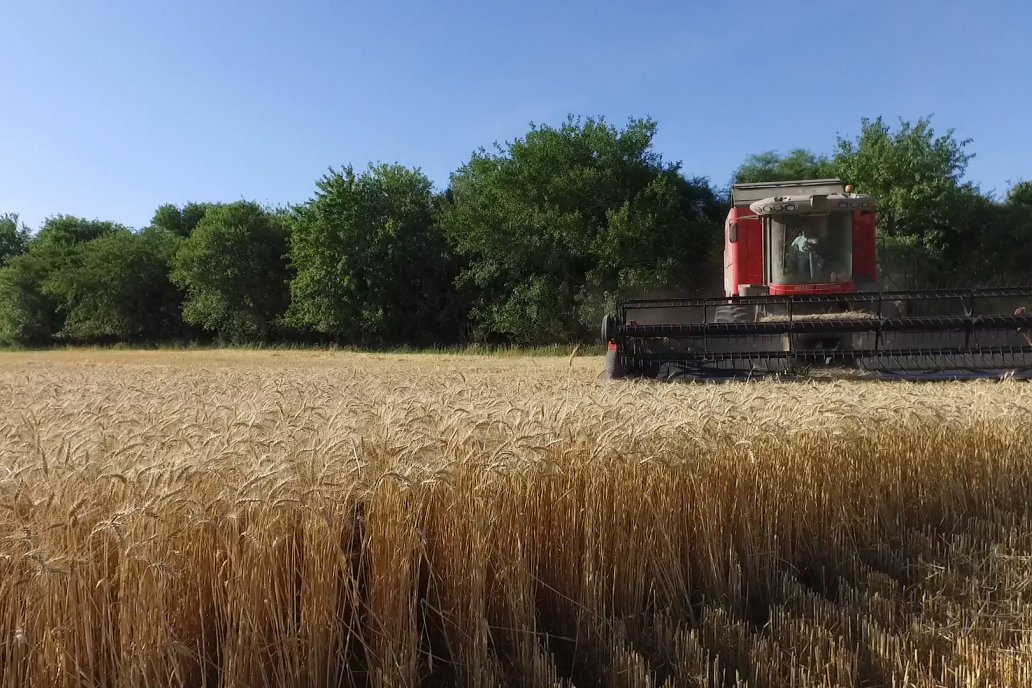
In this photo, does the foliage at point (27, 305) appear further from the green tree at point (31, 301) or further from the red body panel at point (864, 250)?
the red body panel at point (864, 250)

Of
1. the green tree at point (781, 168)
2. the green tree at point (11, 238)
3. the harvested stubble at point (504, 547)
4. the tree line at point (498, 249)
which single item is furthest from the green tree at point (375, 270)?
the green tree at point (11, 238)

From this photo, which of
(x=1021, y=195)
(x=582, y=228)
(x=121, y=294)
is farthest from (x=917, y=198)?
(x=121, y=294)

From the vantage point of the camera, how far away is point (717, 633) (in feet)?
7.74

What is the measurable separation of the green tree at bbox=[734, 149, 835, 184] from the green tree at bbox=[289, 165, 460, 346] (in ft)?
43.5

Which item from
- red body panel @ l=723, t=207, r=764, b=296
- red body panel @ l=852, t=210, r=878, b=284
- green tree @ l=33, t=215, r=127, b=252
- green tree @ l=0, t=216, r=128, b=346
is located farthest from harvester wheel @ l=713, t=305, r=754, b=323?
green tree @ l=33, t=215, r=127, b=252

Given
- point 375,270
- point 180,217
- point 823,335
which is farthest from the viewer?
point 180,217

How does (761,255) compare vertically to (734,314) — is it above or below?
above

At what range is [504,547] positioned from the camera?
2.33 m

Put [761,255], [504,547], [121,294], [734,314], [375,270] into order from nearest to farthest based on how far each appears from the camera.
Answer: [504,547] → [734,314] → [761,255] → [375,270] → [121,294]

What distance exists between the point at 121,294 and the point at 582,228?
27631 mm

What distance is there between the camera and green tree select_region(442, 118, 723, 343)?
21344 mm

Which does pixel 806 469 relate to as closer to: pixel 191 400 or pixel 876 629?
pixel 876 629

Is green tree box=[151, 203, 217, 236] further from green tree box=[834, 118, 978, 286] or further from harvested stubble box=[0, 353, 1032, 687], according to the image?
harvested stubble box=[0, 353, 1032, 687]

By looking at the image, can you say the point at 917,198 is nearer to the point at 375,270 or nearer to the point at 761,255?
the point at 761,255
